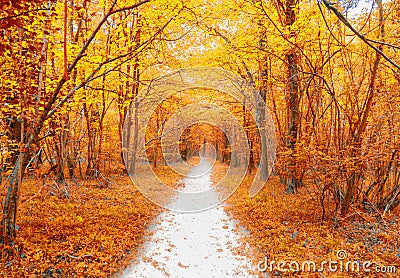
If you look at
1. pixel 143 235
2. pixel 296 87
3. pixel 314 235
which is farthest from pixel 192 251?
pixel 296 87

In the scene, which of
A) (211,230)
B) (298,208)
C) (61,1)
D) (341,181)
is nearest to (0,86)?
(61,1)

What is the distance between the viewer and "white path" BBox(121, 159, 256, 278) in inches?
219

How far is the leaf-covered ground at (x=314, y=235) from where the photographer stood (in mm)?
5465

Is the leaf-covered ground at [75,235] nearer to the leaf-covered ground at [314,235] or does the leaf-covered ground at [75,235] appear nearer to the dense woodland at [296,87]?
the dense woodland at [296,87]

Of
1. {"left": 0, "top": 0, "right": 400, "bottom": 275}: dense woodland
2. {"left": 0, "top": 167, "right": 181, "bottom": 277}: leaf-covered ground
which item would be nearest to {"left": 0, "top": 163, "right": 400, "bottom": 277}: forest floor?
{"left": 0, "top": 167, "right": 181, "bottom": 277}: leaf-covered ground

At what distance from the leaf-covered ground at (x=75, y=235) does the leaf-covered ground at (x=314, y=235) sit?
328cm

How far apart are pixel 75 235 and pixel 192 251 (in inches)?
116

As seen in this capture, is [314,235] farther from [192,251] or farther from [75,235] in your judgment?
[75,235]

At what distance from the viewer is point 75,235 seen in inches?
255

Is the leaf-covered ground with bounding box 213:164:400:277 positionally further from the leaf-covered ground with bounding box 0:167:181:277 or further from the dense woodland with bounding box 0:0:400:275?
the leaf-covered ground with bounding box 0:167:181:277

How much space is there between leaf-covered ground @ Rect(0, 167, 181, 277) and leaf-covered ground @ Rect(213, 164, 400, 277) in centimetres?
328

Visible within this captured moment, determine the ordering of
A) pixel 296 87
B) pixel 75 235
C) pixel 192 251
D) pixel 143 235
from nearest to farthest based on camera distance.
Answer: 1. pixel 75 235
2. pixel 192 251
3. pixel 143 235
4. pixel 296 87

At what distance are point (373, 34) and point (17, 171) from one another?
9.60 metres

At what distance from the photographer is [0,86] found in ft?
18.7
